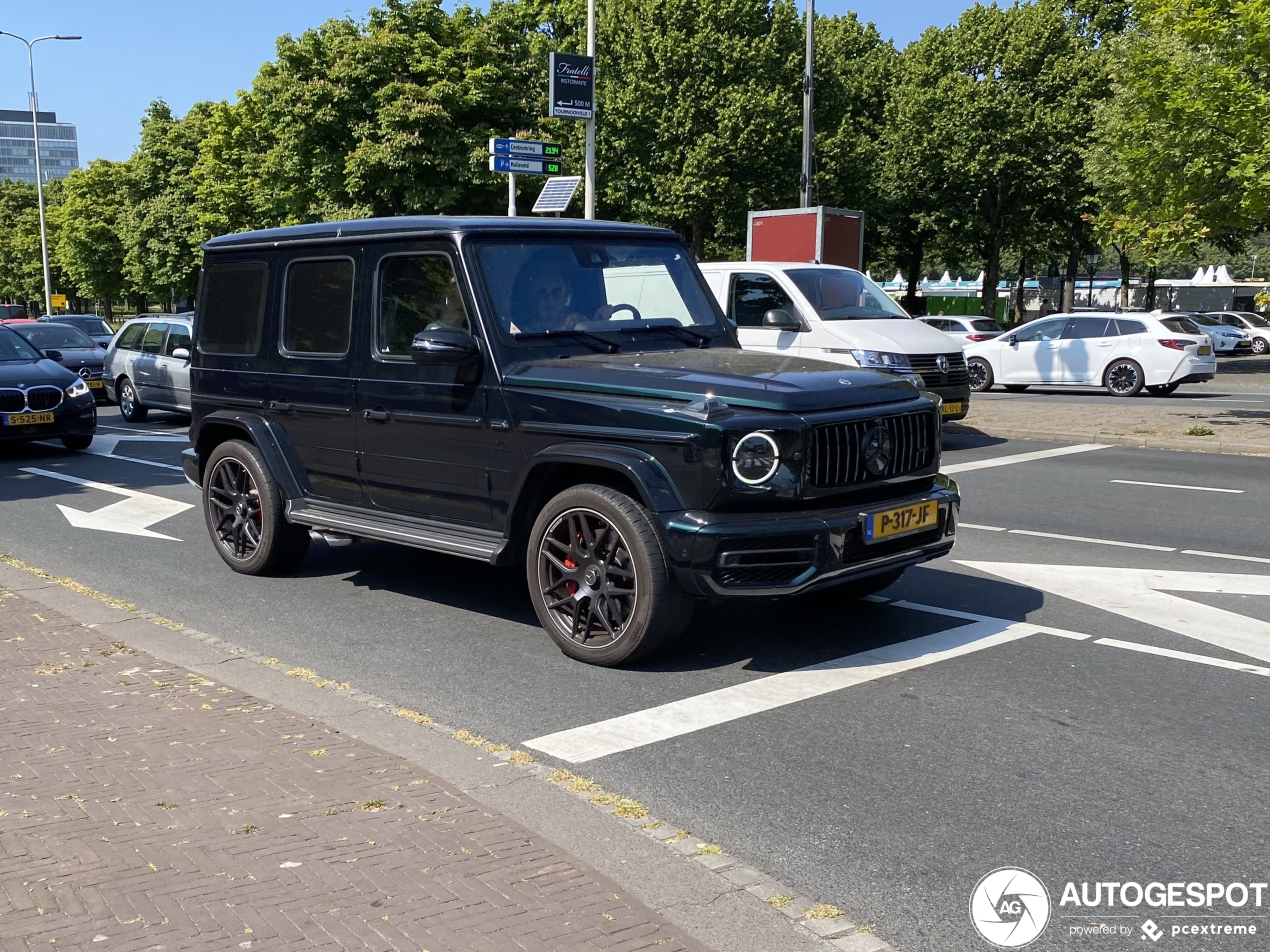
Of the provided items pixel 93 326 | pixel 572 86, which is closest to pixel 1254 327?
pixel 572 86

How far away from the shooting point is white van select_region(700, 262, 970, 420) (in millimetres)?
13570

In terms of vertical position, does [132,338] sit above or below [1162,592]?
above

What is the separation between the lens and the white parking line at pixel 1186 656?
18.7 feet

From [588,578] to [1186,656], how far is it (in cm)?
284

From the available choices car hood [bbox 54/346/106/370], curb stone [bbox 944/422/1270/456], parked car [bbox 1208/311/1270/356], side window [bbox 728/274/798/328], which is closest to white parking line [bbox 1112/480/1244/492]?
curb stone [bbox 944/422/1270/456]

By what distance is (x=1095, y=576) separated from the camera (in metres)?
7.67

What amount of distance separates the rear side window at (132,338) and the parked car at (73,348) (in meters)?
1.85

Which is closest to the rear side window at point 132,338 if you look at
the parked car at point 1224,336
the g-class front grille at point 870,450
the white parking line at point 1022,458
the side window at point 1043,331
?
A: the white parking line at point 1022,458

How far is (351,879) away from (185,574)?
5.09m

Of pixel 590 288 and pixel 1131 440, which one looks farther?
pixel 1131 440

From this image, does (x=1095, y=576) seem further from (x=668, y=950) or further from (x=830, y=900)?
(x=668, y=950)

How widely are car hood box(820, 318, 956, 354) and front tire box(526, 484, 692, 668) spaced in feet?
26.9

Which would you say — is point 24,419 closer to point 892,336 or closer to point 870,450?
point 892,336

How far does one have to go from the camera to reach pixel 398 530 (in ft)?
21.9
